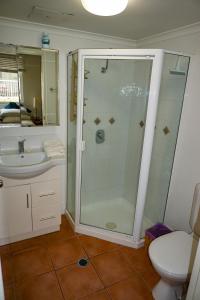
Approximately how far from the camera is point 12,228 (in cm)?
204

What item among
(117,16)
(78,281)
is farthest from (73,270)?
(117,16)

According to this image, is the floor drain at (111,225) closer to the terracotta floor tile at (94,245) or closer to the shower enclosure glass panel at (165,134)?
the terracotta floor tile at (94,245)

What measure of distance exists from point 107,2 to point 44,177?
1.59m

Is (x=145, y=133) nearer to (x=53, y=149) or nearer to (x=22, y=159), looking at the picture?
(x=53, y=149)

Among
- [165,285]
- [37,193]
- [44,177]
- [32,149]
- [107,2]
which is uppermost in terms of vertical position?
[107,2]

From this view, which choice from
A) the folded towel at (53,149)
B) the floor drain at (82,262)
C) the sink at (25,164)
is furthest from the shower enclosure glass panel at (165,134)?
the sink at (25,164)

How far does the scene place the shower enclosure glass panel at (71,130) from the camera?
6.84 feet

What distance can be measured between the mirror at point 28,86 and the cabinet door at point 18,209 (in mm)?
689

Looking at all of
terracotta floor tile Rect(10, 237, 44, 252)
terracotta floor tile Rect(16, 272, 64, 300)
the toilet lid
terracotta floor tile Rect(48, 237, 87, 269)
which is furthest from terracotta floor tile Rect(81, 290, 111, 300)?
terracotta floor tile Rect(10, 237, 44, 252)

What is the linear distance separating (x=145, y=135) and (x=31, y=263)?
5.33ft

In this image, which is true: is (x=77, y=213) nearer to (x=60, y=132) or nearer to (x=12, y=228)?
(x=12, y=228)

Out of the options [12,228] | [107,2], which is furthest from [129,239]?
[107,2]

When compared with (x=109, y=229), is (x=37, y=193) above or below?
above

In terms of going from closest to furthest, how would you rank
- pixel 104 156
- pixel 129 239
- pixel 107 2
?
pixel 107 2 < pixel 129 239 < pixel 104 156
